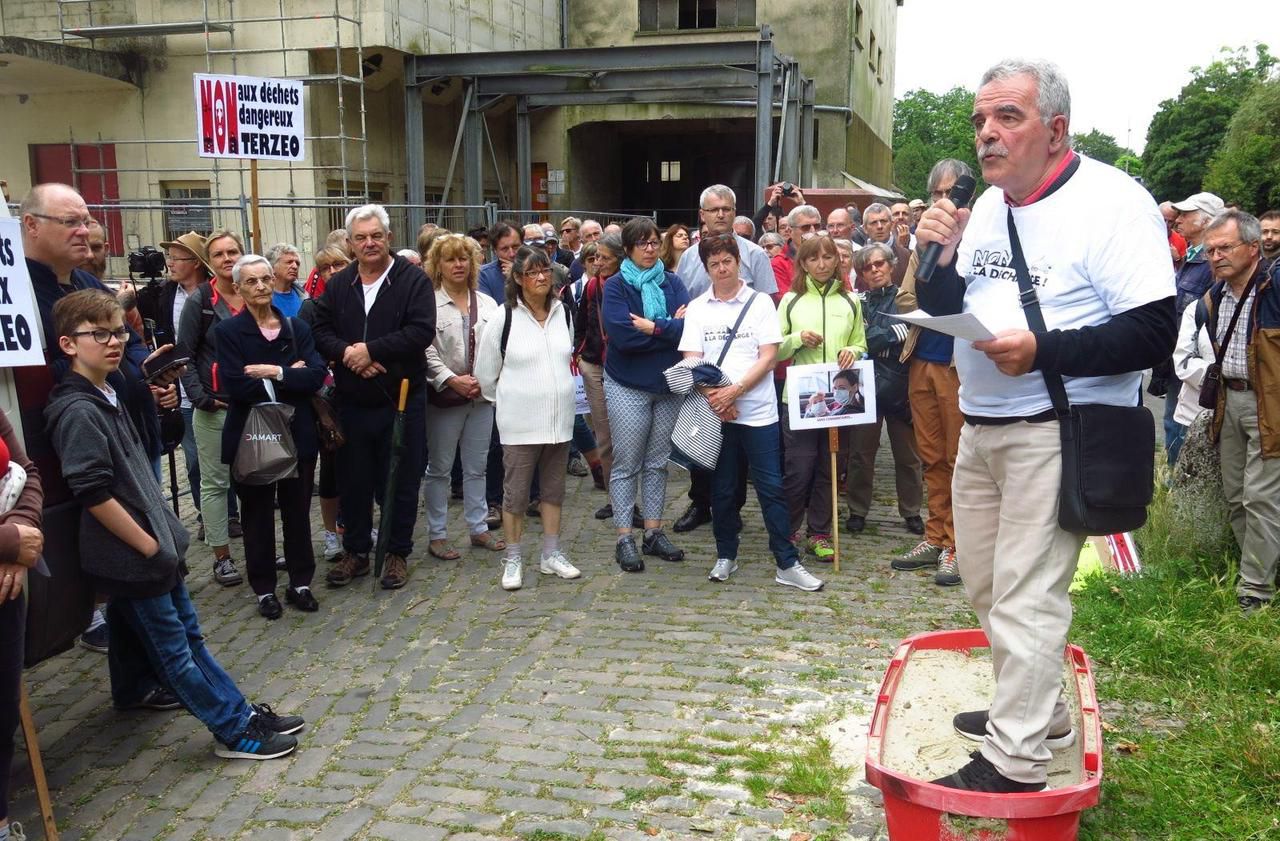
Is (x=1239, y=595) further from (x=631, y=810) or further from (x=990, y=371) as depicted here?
(x=631, y=810)

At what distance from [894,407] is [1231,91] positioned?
176ft

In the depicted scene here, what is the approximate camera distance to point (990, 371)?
11.1ft

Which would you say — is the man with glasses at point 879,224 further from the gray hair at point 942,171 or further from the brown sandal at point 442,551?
the brown sandal at point 442,551

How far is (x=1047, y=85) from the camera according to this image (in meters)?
3.15

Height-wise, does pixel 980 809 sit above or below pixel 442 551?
above

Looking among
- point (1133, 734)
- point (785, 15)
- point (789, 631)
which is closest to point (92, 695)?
point (789, 631)

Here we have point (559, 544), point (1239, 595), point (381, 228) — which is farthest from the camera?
point (559, 544)

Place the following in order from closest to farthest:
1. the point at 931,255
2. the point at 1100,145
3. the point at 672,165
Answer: the point at 931,255 → the point at 672,165 → the point at 1100,145

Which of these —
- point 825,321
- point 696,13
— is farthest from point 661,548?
point 696,13

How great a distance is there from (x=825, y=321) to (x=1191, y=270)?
3398mm

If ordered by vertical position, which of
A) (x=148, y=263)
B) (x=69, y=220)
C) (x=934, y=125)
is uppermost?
(x=934, y=125)

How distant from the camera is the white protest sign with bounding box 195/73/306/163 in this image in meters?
8.98

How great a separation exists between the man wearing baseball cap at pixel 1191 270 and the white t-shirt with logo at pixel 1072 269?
16.5ft

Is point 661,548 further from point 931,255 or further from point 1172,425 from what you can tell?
point 1172,425
